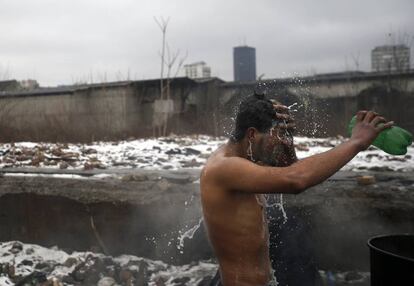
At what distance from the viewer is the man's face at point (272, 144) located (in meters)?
2.39

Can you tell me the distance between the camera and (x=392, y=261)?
209 centimetres

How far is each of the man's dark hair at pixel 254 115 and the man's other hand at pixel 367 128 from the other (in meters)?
0.48

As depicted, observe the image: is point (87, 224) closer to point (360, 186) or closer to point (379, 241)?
point (360, 186)

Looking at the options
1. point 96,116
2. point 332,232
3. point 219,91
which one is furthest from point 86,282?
point 219,91

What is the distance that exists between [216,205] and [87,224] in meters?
3.32

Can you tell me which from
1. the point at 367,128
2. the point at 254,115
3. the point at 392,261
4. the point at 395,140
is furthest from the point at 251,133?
the point at 392,261

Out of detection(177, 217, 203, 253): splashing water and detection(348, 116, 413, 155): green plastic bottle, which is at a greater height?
detection(348, 116, 413, 155): green plastic bottle

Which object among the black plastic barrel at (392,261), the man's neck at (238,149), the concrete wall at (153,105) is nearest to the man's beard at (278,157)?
the man's neck at (238,149)

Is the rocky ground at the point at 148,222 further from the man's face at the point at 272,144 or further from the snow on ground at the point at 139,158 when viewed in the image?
the man's face at the point at 272,144

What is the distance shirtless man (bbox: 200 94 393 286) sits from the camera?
2256 mm

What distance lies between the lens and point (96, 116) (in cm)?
2028

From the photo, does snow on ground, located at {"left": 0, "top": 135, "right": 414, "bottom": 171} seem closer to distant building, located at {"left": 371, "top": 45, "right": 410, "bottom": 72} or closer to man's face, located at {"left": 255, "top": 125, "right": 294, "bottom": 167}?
man's face, located at {"left": 255, "top": 125, "right": 294, "bottom": 167}

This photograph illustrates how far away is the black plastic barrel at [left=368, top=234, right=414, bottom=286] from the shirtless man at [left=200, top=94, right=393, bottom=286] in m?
0.61

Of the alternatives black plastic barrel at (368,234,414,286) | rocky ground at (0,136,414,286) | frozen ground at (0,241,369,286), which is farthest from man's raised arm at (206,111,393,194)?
frozen ground at (0,241,369,286)
